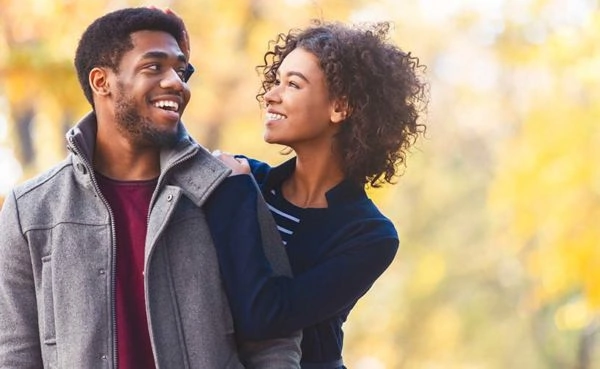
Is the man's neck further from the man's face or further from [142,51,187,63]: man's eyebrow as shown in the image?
[142,51,187,63]: man's eyebrow

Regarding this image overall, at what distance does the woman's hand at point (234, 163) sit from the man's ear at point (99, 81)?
1.16 ft

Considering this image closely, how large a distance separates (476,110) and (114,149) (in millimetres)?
15831

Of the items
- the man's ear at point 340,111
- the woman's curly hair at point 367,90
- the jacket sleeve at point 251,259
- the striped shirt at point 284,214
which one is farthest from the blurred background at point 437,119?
the jacket sleeve at point 251,259

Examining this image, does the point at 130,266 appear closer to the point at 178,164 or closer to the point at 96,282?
the point at 96,282

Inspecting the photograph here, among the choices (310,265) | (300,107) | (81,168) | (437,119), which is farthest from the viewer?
(437,119)

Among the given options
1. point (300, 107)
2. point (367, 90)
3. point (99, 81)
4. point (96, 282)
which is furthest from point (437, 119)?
point (96, 282)

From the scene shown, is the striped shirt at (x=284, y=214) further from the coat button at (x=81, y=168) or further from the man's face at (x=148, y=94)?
the coat button at (x=81, y=168)

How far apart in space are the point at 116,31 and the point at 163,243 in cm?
60

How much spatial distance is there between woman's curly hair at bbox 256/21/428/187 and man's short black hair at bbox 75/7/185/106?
46 centimetres

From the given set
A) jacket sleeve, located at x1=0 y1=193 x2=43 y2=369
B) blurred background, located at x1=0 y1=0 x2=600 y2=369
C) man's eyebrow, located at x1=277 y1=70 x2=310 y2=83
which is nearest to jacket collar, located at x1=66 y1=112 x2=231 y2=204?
jacket sleeve, located at x1=0 y1=193 x2=43 y2=369

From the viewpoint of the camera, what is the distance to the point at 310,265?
349 centimetres

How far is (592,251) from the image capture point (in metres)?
9.91

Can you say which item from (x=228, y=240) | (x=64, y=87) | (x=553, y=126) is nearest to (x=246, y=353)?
(x=228, y=240)

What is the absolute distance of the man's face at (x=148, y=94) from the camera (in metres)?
3.35
